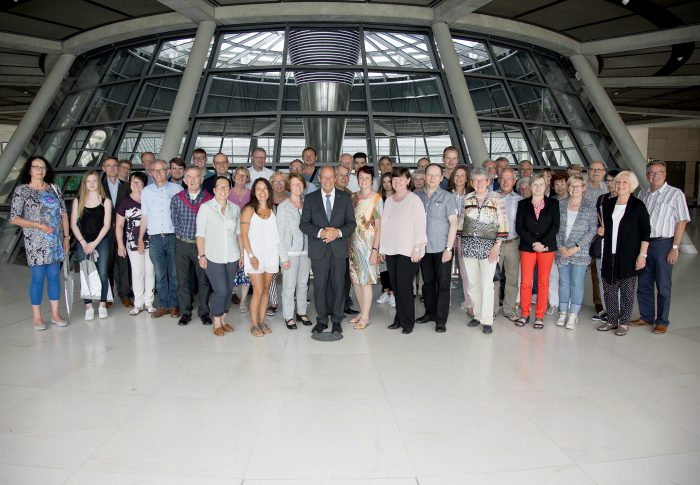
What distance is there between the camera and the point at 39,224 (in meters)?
5.54

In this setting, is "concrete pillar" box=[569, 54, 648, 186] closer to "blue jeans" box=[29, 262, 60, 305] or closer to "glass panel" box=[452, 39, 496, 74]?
"glass panel" box=[452, 39, 496, 74]

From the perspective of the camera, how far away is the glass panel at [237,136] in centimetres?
1080

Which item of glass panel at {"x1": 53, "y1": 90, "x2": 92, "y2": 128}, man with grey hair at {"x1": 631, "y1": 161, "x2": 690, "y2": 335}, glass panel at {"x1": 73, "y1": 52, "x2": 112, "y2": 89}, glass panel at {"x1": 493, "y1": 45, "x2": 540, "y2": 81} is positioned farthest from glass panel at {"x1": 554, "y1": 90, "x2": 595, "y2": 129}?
glass panel at {"x1": 53, "y1": 90, "x2": 92, "y2": 128}

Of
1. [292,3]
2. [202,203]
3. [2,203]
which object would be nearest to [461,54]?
[292,3]

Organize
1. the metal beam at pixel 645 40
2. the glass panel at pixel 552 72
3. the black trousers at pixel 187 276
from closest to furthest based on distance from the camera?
1. the black trousers at pixel 187 276
2. the metal beam at pixel 645 40
3. the glass panel at pixel 552 72

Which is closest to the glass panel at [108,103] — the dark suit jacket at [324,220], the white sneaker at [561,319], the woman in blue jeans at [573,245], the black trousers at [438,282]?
the dark suit jacket at [324,220]

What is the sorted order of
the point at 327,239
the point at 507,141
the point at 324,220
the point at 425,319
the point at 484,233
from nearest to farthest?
1. the point at 327,239
2. the point at 324,220
3. the point at 484,233
4. the point at 425,319
5. the point at 507,141

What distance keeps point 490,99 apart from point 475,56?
112 cm

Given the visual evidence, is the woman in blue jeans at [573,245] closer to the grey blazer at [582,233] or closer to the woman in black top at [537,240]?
the grey blazer at [582,233]

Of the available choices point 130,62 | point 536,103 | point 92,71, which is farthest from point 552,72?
point 92,71

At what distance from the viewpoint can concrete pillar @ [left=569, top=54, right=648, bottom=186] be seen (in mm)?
12262

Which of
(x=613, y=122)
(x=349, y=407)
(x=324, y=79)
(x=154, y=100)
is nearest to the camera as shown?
(x=349, y=407)

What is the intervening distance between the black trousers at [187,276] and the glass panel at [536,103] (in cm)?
882

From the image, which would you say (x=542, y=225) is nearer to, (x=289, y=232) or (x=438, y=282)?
(x=438, y=282)
